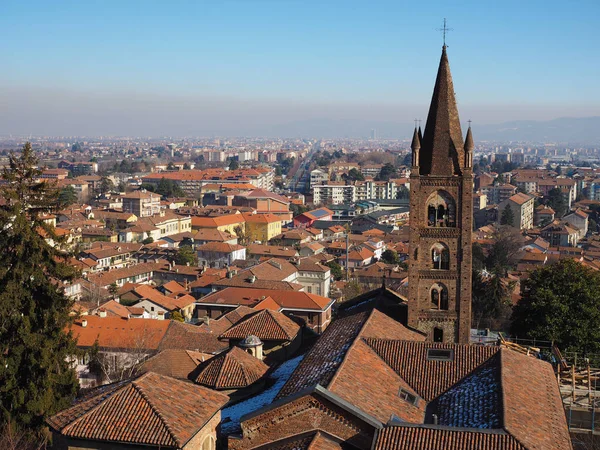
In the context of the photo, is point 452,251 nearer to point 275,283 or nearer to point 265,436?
point 265,436

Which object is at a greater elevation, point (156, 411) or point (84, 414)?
point (156, 411)

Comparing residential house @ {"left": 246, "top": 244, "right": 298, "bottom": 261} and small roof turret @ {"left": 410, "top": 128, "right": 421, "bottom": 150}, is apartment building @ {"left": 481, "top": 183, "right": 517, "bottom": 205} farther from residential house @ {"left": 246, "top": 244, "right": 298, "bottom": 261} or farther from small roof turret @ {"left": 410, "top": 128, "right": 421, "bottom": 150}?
small roof turret @ {"left": 410, "top": 128, "right": 421, "bottom": 150}

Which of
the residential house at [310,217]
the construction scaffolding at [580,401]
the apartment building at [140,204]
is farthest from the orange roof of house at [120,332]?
the apartment building at [140,204]

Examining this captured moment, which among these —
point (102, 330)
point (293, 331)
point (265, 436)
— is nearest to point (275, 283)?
point (102, 330)

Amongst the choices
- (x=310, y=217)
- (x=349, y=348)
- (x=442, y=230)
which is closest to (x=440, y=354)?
(x=349, y=348)

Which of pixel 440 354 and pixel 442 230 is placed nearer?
pixel 440 354

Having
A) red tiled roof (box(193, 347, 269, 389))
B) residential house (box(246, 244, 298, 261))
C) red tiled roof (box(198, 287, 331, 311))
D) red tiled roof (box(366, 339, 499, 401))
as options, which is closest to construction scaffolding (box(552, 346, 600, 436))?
red tiled roof (box(366, 339, 499, 401))

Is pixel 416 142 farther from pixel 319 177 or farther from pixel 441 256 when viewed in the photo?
pixel 319 177
